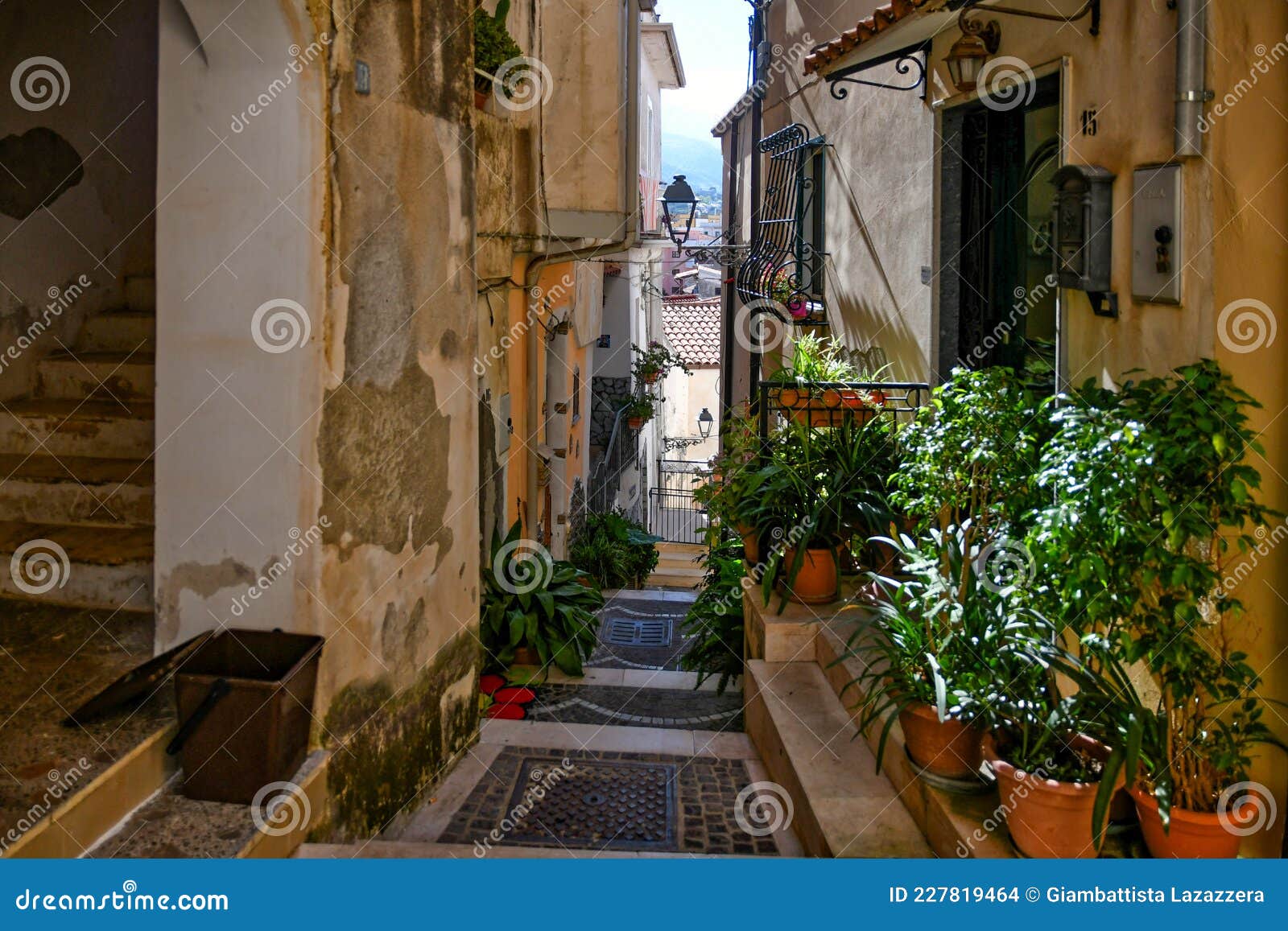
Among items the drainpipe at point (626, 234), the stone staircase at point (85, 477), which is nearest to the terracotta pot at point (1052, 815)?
the stone staircase at point (85, 477)

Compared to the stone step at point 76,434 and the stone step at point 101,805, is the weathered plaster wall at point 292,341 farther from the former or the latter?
the stone step at point 76,434

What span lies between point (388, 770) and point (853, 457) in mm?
3471

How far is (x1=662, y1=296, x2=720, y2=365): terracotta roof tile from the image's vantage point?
30.1 meters

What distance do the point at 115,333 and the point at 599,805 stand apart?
13.4 feet

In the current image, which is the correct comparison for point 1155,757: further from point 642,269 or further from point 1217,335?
point 642,269

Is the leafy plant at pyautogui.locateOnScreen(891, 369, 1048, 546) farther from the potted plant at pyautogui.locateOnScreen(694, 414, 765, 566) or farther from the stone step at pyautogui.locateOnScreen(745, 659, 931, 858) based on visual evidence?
the potted plant at pyautogui.locateOnScreen(694, 414, 765, 566)

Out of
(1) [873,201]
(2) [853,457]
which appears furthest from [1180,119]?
(1) [873,201]

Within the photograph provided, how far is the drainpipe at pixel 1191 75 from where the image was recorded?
3967 millimetres

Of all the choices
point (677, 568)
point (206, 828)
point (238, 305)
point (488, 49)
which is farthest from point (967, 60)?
point (677, 568)

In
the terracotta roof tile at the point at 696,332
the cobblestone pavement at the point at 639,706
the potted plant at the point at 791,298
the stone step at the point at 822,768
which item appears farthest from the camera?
the terracotta roof tile at the point at 696,332

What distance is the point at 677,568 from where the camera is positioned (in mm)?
16938

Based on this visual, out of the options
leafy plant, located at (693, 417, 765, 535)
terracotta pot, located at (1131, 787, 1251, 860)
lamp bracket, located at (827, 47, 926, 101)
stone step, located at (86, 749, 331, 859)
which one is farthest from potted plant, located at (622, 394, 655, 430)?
terracotta pot, located at (1131, 787, 1251, 860)

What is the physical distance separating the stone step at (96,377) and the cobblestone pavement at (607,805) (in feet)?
9.67

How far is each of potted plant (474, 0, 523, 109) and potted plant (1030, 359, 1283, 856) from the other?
5.62 meters
